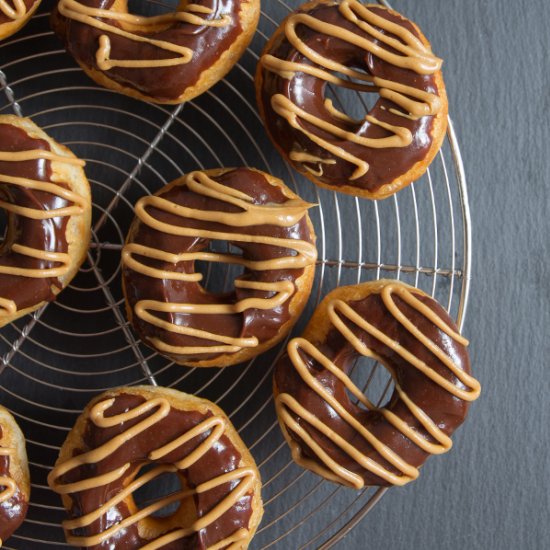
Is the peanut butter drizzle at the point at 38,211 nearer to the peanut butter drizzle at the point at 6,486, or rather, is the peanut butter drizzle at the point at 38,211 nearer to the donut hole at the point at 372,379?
the peanut butter drizzle at the point at 6,486

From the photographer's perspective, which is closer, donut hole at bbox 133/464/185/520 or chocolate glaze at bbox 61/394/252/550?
chocolate glaze at bbox 61/394/252/550

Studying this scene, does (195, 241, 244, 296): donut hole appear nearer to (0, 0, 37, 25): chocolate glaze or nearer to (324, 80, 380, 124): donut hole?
(324, 80, 380, 124): donut hole

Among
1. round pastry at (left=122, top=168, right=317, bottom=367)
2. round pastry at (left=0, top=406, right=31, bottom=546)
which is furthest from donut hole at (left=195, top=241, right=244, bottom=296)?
round pastry at (left=0, top=406, right=31, bottom=546)

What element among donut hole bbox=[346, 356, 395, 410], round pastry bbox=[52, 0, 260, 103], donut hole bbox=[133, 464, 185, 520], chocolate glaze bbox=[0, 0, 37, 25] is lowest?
donut hole bbox=[133, 464, 185, 520]

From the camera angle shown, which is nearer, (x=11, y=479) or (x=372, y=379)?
(x=11, y=479)

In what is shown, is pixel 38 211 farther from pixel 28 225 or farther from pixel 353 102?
pixel 353 102

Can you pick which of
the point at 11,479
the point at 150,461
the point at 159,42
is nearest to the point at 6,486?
the point at 11,479

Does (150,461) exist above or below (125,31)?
below
